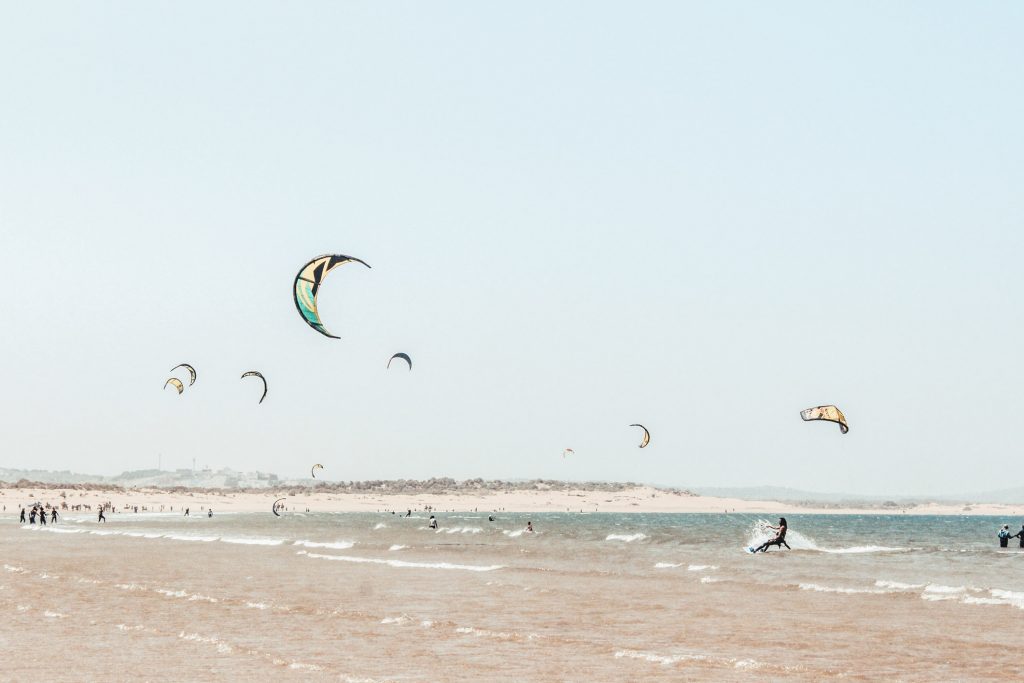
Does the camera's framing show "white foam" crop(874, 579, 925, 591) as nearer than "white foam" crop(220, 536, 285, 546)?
Yes

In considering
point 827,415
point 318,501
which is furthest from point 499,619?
point 318,501

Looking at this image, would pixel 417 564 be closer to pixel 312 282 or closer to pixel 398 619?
pixel 312 282

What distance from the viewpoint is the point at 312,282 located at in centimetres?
2198

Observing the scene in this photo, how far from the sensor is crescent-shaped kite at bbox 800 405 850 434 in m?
27.9

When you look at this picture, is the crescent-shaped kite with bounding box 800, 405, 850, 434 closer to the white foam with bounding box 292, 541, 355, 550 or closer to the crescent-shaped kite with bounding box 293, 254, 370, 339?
the crescent-shaped kite with bounding box 293, 254, 370, 339

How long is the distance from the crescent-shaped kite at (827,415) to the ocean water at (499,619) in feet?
12.6

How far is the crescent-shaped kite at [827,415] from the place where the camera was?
27.9 metres

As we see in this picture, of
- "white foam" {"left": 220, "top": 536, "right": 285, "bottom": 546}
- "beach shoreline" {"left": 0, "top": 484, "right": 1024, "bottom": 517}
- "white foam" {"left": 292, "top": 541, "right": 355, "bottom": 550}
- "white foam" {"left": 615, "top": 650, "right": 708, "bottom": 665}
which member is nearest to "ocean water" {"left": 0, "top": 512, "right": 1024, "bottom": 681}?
"white foam" {"left": 615, "top": 650, "right": 708, "bottom": 665}

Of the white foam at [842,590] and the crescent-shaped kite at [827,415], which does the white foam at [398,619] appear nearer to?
the white foam at [842,590]

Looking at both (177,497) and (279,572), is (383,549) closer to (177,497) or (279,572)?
(279,572)

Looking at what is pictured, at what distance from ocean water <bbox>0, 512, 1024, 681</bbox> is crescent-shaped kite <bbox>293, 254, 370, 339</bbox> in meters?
5.21

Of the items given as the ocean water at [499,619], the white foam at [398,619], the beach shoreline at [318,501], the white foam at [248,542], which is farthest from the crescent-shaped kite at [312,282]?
the beach shoreline at [318,501]

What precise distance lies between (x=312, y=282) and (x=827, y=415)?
1413 cm

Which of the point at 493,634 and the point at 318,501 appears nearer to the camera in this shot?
the point at 493,634
